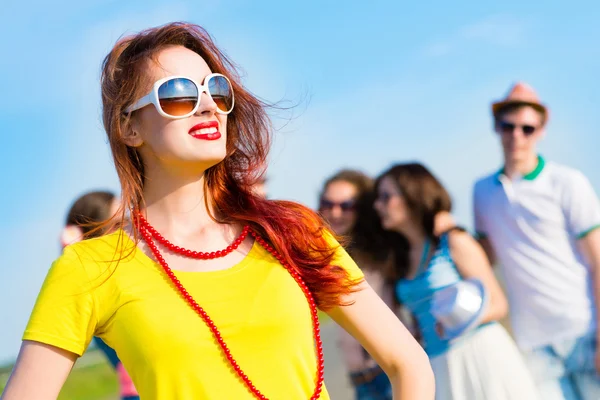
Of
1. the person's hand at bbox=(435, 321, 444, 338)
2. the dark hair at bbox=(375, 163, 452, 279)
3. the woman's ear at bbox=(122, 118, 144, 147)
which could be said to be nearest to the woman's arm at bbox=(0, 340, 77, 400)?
the woman's ear at bbox=(122, 118, 144, 147)

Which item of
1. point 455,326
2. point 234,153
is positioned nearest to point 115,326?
point 234,153

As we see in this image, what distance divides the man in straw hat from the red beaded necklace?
3000 mm

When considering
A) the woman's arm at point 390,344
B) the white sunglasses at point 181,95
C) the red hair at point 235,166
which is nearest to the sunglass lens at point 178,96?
the white sunglasses at point 181,95

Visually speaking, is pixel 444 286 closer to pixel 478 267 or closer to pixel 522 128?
pixel 478 267

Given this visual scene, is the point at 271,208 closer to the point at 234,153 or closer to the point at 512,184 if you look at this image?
the point at 234,153

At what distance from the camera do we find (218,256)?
2.37 metres

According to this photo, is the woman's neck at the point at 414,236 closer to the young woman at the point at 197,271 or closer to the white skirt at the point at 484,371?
the white skirt at the point at 484,371

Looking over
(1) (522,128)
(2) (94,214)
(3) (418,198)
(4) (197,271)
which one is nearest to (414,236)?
(3) (418,198)

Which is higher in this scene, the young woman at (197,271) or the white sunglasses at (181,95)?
the white sunglasses at (181,95)

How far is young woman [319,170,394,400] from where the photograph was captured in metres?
5.41

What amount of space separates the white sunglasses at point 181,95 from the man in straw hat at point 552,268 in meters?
3.09

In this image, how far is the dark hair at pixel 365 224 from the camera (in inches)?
225

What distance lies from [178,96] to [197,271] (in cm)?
43

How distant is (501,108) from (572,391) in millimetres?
1680
